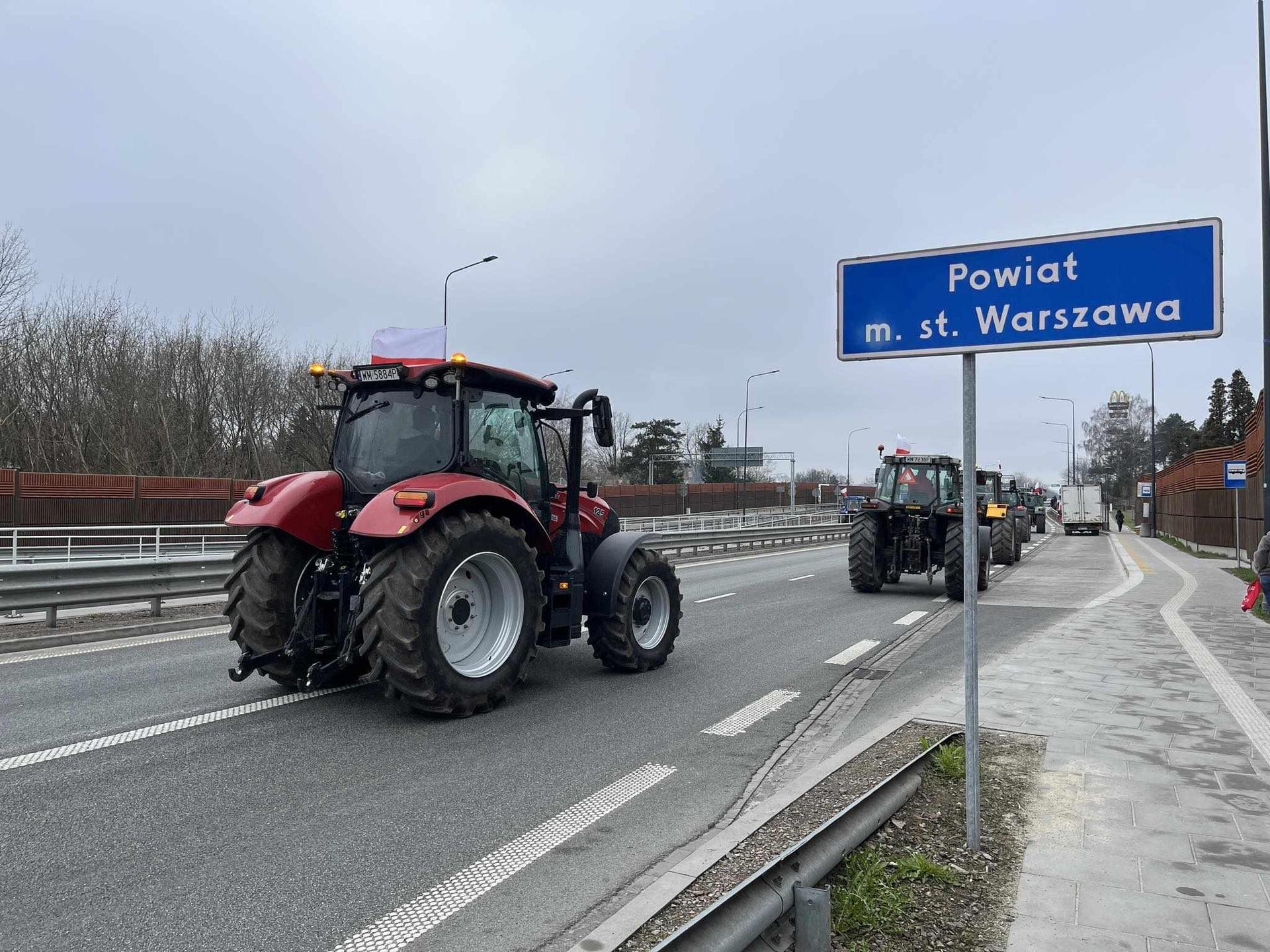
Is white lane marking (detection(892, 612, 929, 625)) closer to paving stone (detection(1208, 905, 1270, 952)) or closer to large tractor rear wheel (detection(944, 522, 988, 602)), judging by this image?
large tractor rear wheel (detection(944, 522, 988, 602))

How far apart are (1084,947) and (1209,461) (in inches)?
1537

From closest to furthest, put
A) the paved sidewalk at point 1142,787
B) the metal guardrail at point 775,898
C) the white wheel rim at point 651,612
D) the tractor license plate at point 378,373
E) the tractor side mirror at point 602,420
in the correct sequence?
the metal guardrail at point 775,898 → the paved sidewalk at point 1142,787 → the tractor license plate at point 378,373 → the tractor side mirror at point 602,420 → the white wheel rim at point 651,612

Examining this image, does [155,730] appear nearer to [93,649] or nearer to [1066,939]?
[93,649]

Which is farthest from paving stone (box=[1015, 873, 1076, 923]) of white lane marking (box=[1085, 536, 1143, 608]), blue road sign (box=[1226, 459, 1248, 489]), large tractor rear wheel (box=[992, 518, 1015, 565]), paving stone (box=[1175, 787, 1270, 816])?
blue road sign (box=[1226, 459, 1248, 489])

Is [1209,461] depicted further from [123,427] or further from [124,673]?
[123,427]

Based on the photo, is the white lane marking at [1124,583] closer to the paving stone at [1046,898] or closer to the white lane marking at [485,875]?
the paving stone at [1046,898]

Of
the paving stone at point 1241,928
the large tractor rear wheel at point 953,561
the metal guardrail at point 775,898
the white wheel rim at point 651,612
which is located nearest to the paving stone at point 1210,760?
the paving stone at point 1241,928

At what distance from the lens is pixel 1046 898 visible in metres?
3.46

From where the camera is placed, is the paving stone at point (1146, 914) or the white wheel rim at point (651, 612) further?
the white wheel rim at point (651, 612)

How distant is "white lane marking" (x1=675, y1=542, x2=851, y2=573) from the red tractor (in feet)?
44.8

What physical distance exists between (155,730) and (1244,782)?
20.6 feet

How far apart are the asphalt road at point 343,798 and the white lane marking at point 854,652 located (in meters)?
0.96

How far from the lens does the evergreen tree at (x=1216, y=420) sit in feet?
244

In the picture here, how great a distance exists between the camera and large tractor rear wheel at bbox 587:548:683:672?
7.32m
